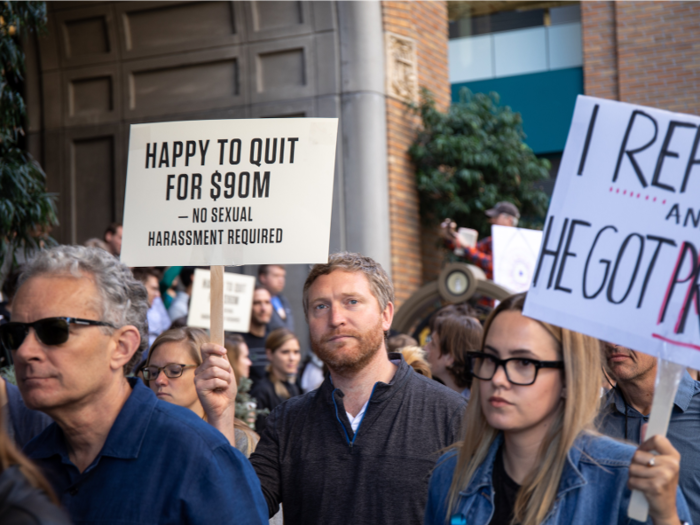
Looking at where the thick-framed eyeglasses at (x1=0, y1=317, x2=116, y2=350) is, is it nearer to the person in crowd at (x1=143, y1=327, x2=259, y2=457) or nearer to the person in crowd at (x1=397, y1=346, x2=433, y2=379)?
the person in crowd at (x1=143, y1=327, x2=259, y2=457)

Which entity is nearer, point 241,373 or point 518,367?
point 518,367

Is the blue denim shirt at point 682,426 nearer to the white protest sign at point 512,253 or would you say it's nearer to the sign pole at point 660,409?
the sign pole at point 660,409

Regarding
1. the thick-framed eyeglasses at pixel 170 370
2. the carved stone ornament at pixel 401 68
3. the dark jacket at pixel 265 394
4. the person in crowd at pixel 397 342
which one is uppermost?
the carved stone ornament at pixel 401 68

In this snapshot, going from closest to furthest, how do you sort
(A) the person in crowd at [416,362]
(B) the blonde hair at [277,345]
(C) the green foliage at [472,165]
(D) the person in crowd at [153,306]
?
(A) the person in crowd at [416,362] → (D) the person in crowd at [153,306] → (B) the blonde hair at [277,345] → (C) the green foliage at [472,165]

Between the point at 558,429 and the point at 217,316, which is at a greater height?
the point at 217,316

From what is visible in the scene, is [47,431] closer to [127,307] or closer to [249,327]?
[127,307]

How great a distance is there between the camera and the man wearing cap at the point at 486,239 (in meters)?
8.61

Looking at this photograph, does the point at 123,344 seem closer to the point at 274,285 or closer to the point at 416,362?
the point at 416,362

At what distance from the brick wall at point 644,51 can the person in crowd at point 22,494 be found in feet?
47.8

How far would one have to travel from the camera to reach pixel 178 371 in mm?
3758

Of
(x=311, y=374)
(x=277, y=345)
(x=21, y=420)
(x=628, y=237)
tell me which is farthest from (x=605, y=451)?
(x=311, y=374)

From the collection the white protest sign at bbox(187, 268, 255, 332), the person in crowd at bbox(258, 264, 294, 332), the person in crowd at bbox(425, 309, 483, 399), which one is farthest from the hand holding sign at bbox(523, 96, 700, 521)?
the person in crowd at bbox(258, 264, 294, 332)

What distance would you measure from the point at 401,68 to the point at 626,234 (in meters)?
8.67

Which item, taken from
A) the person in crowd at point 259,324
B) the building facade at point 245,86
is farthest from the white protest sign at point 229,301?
the building facade at point 245,86
